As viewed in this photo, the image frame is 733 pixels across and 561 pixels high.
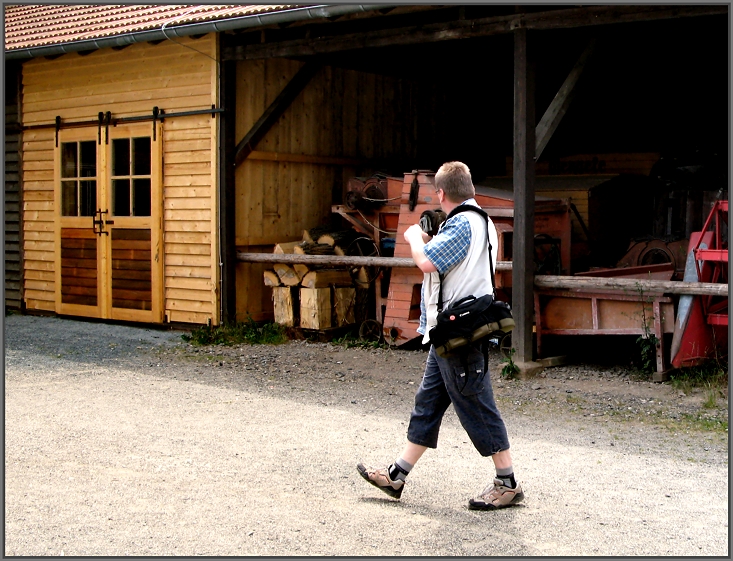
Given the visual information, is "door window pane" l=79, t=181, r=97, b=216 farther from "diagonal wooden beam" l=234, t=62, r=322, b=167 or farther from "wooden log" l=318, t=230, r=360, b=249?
"wooden log" l=318, t=230, r=360, b=249

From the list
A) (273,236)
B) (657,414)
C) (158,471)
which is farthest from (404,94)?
(158,471)

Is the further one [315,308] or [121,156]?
[121,156]

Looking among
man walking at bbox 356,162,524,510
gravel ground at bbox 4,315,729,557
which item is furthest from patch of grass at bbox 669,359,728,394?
man walking at bbox 356,162,524,510

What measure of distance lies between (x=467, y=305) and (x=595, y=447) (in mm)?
2006

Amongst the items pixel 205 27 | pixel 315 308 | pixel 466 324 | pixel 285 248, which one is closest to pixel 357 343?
pixel 315 308

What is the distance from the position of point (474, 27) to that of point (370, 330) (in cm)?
369

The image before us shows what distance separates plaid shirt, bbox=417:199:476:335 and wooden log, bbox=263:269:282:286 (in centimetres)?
651

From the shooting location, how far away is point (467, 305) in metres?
4.59

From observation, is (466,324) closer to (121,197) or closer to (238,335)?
(238,335)

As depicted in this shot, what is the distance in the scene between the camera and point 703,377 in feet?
26.2

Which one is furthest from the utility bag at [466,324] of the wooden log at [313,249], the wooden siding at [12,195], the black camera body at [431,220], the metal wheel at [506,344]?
the wooden siding at [12,195]

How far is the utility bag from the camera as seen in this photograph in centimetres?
456

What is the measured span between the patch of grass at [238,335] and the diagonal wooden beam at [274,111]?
1.94 m

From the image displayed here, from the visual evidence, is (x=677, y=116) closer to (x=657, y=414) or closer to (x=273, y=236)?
(x=273, y=236)
